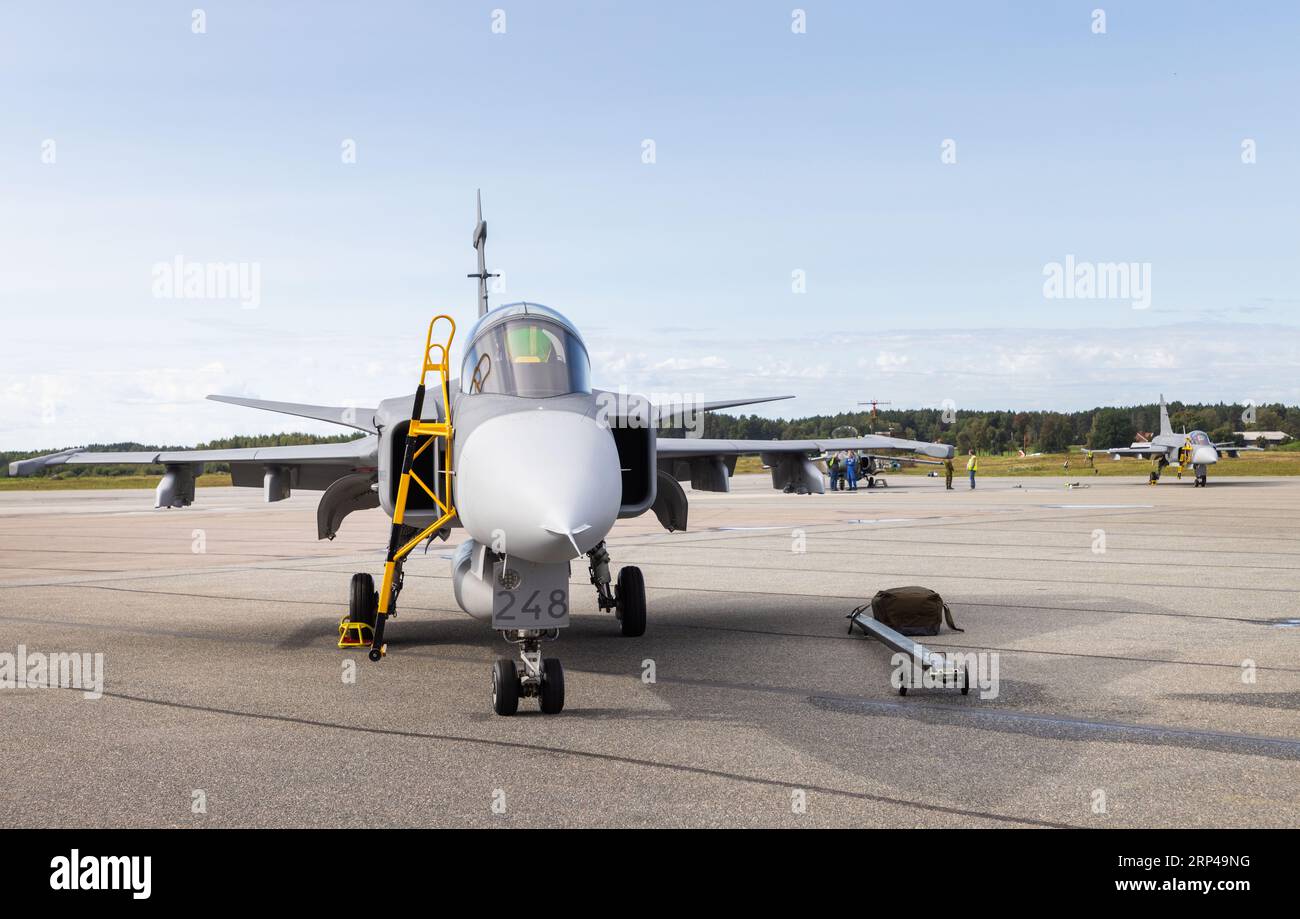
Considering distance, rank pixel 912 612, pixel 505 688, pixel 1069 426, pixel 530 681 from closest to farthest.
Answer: pixel 505 688 → pixel 530 681 → pixel 912 612 → pixel 1069 426

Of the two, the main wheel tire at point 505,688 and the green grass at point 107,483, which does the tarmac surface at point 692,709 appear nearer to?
the main wheel tire at point 505,688

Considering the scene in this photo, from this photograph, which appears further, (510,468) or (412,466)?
(412,466)

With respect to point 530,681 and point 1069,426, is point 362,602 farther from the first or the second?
point 1069,426

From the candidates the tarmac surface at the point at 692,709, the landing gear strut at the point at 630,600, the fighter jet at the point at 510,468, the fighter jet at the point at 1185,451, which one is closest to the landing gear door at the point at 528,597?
the fighter jet at the point at 510,468

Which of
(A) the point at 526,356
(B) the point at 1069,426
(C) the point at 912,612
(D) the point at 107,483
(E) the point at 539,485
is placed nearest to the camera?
(E) the point at 539,485

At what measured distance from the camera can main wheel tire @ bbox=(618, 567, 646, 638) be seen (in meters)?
10.6

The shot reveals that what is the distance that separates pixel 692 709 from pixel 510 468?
2211 millimetres

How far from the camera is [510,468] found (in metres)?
6.48

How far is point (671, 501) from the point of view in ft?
37.6

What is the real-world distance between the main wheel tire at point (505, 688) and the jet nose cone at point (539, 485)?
997mm

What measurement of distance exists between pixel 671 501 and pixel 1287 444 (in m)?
128

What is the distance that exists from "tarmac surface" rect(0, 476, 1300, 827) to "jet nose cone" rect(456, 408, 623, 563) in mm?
1247

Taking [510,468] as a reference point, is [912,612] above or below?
below

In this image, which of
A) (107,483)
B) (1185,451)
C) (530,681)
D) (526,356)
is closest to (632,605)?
(530,681)
